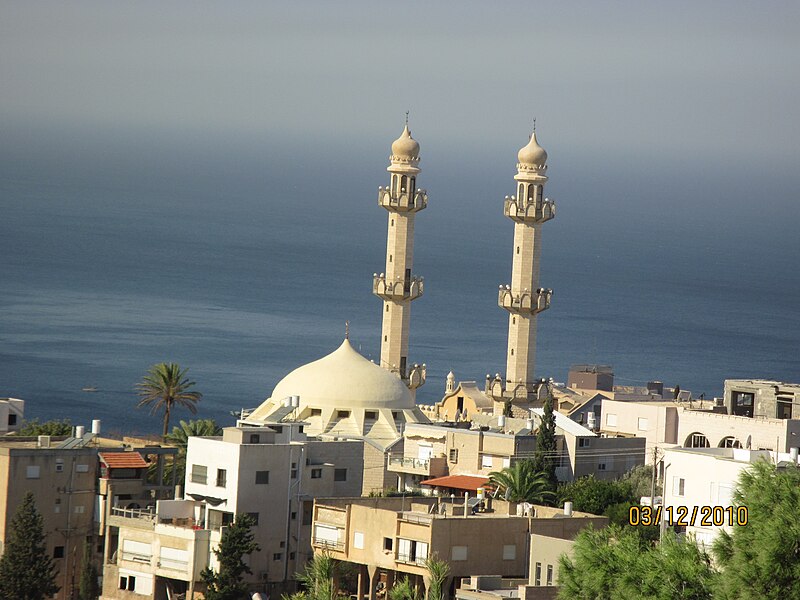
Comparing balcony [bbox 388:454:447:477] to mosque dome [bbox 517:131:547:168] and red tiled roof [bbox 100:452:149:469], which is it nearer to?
red tiled roof [bbox 100:452:149:469]

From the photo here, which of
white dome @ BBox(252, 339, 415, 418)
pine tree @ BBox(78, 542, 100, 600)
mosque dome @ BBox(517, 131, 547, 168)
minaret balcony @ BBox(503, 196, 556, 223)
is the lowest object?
pine tree @ BBox(78, 542, 100, 600)

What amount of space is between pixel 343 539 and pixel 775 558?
14.1 meters

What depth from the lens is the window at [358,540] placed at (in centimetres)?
4128

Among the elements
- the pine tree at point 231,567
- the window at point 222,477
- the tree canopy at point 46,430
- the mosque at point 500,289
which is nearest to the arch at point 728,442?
the mosque at point 500,289

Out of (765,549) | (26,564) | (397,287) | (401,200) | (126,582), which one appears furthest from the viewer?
(401,200)

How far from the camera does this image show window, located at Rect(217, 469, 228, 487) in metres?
44.5

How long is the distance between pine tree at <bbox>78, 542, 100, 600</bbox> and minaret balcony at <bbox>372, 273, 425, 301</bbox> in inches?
815

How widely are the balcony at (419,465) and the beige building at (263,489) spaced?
6.26 meters

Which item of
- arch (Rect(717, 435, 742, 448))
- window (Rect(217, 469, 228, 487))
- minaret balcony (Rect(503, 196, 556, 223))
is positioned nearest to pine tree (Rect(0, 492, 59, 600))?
window (Rect(217, 469, 228, 487))

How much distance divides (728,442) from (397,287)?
1467cm

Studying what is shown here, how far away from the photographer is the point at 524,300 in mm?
64625

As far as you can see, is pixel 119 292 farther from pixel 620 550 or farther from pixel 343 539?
pixel 620 550

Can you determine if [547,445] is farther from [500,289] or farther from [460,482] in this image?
[500,289]

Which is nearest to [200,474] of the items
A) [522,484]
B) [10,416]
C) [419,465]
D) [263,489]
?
[263,489]
